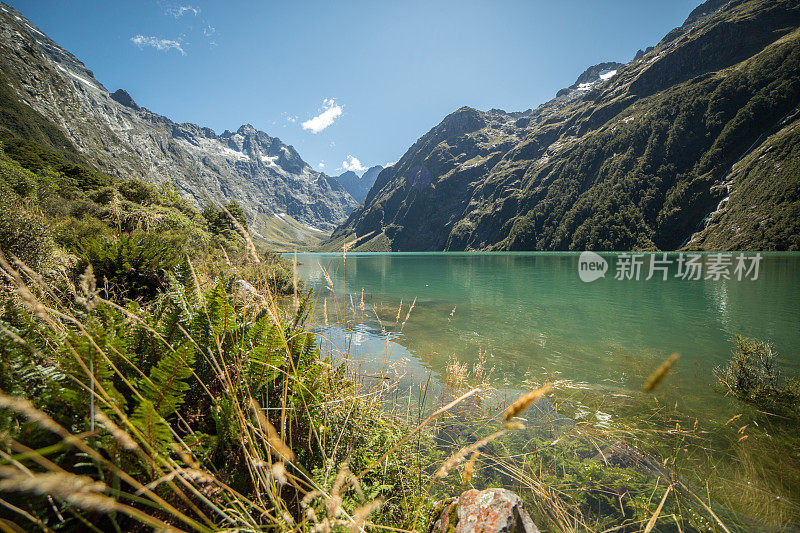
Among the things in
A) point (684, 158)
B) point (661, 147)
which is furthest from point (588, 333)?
point (661, 147)

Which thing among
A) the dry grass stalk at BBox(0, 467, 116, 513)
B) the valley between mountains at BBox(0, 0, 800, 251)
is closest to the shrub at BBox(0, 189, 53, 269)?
the dry grass stalk at BBox(0, 467, 116, 513)

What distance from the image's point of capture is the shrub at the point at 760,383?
671 cm

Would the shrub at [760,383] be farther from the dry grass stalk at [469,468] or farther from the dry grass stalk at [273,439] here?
the dry grass stalk at [273,439]

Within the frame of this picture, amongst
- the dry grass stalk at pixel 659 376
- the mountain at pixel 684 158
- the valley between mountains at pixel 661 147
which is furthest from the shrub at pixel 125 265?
the mountain at pixel 684 158

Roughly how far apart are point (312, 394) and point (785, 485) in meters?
7.31

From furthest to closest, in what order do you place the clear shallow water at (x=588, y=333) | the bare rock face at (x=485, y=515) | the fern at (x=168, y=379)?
the clear shallow water at (x=588, y=333) → the bare rock face at (x=485, y=515) → the fern at (x=168, y=379)

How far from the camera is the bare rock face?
220 centimetres

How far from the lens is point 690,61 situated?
537ft

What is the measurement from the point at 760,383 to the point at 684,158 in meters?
185

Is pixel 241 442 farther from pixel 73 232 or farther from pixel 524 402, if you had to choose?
pixel 73 232

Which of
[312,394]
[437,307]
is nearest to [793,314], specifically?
[437,307]

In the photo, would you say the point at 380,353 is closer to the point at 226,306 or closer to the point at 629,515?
the point at 629,515

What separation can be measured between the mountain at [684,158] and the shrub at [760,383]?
13284 cm

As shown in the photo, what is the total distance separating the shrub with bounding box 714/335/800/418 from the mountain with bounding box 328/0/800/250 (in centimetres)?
13284
